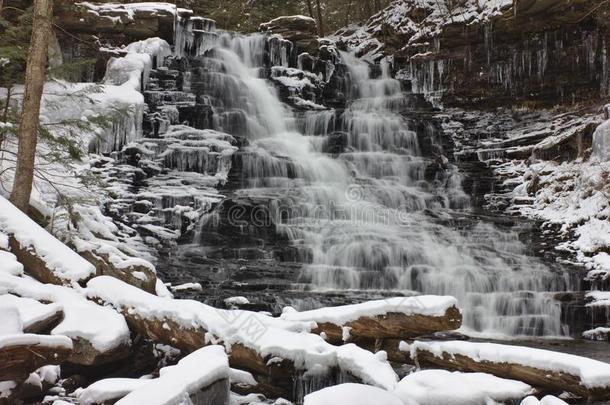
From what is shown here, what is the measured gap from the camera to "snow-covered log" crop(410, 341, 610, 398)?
424 centimetres

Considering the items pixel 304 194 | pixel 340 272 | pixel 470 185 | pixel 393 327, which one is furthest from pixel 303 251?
pixel 470 185

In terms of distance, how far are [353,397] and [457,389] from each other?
1.48 meters

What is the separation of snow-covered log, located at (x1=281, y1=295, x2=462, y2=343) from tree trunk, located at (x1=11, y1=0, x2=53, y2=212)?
4870 mm

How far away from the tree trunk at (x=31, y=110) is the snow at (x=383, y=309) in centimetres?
480

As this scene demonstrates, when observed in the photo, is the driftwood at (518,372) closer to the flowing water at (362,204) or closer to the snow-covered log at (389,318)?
the snow-covered log at (389,318)

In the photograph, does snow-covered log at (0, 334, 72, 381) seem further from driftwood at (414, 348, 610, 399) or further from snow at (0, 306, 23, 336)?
driftwood at (414, 348, 610, 399)

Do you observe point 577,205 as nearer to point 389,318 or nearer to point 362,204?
point 362,204

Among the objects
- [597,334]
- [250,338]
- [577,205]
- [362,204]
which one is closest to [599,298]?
[597,334]

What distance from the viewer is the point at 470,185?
50.5 feet

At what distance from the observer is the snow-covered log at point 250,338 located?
4844 mm

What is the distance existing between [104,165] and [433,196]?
9586 millimetres

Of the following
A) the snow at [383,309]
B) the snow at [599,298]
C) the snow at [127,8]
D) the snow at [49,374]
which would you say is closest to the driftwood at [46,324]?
the snow at [49,374]

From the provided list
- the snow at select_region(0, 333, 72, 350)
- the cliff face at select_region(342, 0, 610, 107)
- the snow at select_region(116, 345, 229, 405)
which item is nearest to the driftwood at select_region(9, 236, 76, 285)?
the snow at select_region(0, 333, 72, 350)

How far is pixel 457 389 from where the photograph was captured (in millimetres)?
4254
